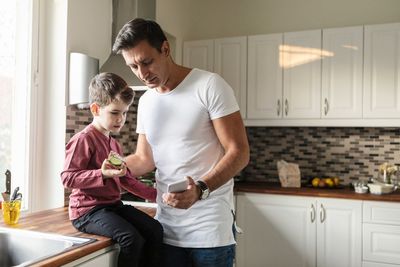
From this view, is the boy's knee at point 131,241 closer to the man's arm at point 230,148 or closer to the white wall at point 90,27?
the man's arm at point 230,148

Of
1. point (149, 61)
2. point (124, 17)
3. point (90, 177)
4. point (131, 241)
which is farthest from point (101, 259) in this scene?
point (124, 17)

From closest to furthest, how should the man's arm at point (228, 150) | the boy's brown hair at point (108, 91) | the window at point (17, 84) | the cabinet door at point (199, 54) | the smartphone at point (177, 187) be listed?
1. the smartphone at point (177, 187)
2. the man's arm at point (228, 150)
3. the boy's brown hair at point (108, 91)
4. the window at point (17, 84)
5. the cabinet door at point (199, 54)

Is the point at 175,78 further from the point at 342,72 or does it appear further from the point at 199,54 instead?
the point at 199,54

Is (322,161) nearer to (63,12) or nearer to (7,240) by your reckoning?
(63,12)

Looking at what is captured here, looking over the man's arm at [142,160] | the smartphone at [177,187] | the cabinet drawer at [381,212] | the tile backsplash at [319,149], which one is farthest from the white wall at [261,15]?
the smartphone at [177,187]

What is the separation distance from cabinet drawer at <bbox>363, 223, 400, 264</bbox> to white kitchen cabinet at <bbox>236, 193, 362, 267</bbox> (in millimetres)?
51

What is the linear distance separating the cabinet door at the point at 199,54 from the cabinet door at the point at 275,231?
1150 millimetres

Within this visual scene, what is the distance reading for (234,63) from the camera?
Result: 3.43 metres

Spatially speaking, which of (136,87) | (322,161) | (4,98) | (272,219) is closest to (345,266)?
(272,219)

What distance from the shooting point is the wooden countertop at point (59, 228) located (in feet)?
4.19

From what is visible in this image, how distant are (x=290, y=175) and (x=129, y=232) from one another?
79.0 inches

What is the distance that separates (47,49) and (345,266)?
93.3 inches

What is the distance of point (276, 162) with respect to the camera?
3641 mm

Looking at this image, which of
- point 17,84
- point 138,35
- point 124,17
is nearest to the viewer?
point 138,35
